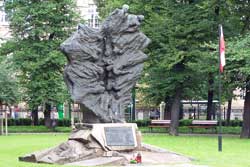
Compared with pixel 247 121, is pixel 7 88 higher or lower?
higher

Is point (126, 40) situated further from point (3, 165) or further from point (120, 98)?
point (3, 165)

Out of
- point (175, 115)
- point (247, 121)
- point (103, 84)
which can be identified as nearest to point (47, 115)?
point (175, 115)

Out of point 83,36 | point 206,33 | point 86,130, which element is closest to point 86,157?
point 86,130

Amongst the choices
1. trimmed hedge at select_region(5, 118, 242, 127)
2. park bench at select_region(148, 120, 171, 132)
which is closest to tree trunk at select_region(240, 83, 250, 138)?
park bench at select_region(148, 120, 171, 132)

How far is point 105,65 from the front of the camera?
20938 millimetres

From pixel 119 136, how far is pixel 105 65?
2991mm

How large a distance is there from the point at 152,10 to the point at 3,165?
2302 cm

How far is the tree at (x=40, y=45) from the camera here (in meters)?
44.5

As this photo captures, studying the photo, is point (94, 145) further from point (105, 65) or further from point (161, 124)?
point (161, 124)

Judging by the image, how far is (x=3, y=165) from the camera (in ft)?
55.8

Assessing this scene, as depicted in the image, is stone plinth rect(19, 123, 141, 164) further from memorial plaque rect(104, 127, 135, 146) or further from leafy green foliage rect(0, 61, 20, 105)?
leafy green foliage rect(0, 61, 20, 105)

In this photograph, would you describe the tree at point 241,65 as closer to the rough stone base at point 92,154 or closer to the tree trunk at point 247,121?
the tree trunk at point 247,121

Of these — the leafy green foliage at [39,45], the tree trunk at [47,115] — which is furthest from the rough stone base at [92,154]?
the tree trunk at [47,115]

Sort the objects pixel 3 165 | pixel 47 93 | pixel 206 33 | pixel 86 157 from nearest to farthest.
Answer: pixel 3 165
pixel 86 157
pixel 206 33
pixel 47 93
